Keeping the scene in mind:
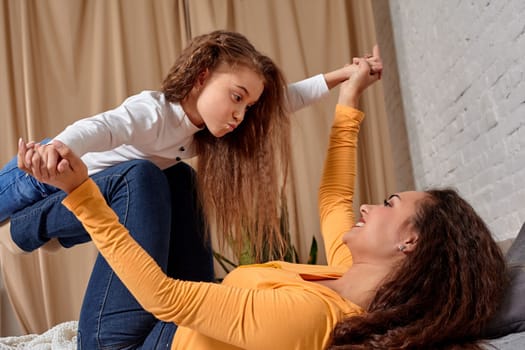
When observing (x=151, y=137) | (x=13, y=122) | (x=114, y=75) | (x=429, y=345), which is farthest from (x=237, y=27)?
(x=429, y=345)

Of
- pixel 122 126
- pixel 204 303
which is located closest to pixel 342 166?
pixel 122 126

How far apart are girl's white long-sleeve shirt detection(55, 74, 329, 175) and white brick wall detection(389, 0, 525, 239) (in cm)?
103

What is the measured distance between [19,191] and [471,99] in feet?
5.37

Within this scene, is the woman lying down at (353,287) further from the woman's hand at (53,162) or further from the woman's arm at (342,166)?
the woman's arm at (342,166)

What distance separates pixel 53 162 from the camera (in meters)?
1.02

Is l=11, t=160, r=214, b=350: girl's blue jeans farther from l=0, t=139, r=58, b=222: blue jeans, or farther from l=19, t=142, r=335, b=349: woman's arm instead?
l=19, t=142, r=335, b=349: woman's arm

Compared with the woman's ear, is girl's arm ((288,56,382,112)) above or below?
above

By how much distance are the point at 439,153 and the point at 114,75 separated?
6.39 feet

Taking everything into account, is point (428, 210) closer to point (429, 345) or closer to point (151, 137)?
point (429, 345)

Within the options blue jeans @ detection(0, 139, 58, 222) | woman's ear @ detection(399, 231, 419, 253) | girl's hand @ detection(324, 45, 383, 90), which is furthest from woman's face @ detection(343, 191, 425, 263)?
blue jeans @ detection(0, 139, 58, 222)

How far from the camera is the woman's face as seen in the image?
1235 millimetres

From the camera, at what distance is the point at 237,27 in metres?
3.68

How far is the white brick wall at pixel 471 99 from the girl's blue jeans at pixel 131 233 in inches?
43.6

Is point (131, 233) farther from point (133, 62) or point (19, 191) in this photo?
point (133, 62)
